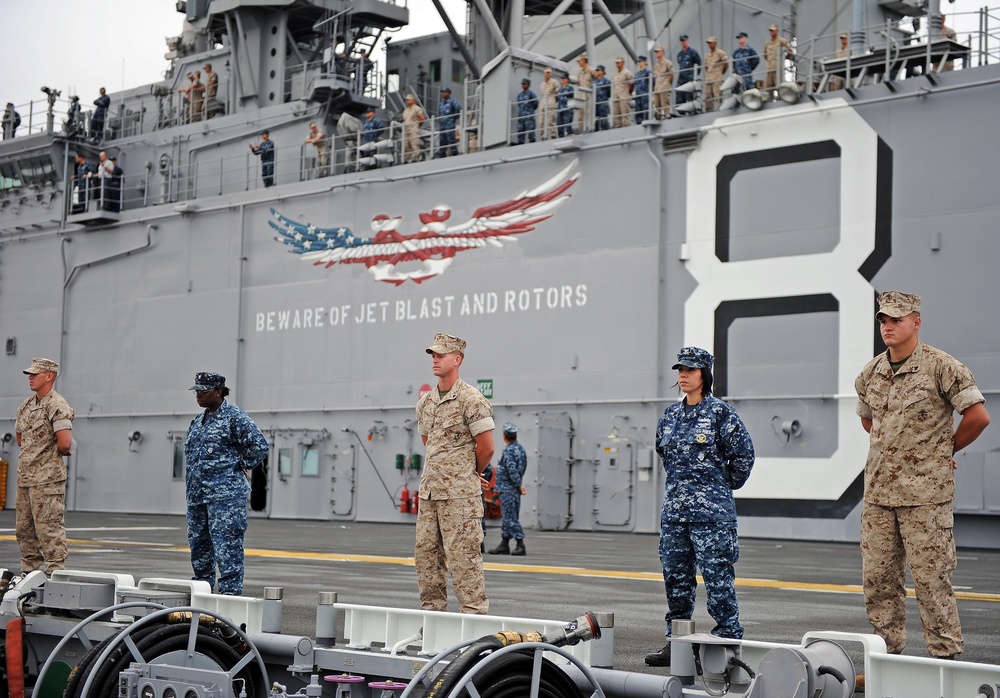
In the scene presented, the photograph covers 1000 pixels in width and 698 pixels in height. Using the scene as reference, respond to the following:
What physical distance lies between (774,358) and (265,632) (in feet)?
50.2

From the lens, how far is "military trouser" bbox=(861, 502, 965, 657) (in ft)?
20.4

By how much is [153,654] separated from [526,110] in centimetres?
1951

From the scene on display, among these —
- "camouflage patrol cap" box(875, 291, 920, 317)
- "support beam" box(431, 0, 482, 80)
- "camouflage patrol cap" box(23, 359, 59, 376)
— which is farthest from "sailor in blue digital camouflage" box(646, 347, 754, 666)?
"support beam" box(431, 0, 482, 80)

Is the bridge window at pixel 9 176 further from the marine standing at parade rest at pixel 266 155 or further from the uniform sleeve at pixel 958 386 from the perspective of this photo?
the uniform sleeve at pixel 958 386

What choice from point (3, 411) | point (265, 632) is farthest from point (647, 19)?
point (265, 632)

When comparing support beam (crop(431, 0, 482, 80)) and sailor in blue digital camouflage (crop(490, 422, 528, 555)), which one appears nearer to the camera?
sailor in blue digital camouflage (crop(490, 422, 528, 555))

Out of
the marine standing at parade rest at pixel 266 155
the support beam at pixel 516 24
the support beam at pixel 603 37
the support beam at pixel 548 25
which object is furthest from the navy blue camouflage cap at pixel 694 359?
the marine standing at parade rest at pixel 266 155

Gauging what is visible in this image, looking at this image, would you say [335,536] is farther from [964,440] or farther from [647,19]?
[964,440]

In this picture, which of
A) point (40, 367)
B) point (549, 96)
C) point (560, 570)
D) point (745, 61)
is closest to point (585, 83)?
point (549, 96)

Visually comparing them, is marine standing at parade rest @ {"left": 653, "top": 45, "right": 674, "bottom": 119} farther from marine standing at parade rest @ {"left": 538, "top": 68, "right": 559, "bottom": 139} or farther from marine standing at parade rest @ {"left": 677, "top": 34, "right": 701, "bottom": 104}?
marine standing at parade rest @ {"left": 538, "top": 68, "right": 559, "bottom": 139}

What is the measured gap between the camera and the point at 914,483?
6336mm

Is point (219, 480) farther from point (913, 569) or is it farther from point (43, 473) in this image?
point (913, 569)

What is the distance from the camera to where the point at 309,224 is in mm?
25938

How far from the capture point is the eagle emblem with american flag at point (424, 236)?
22.7 metres
